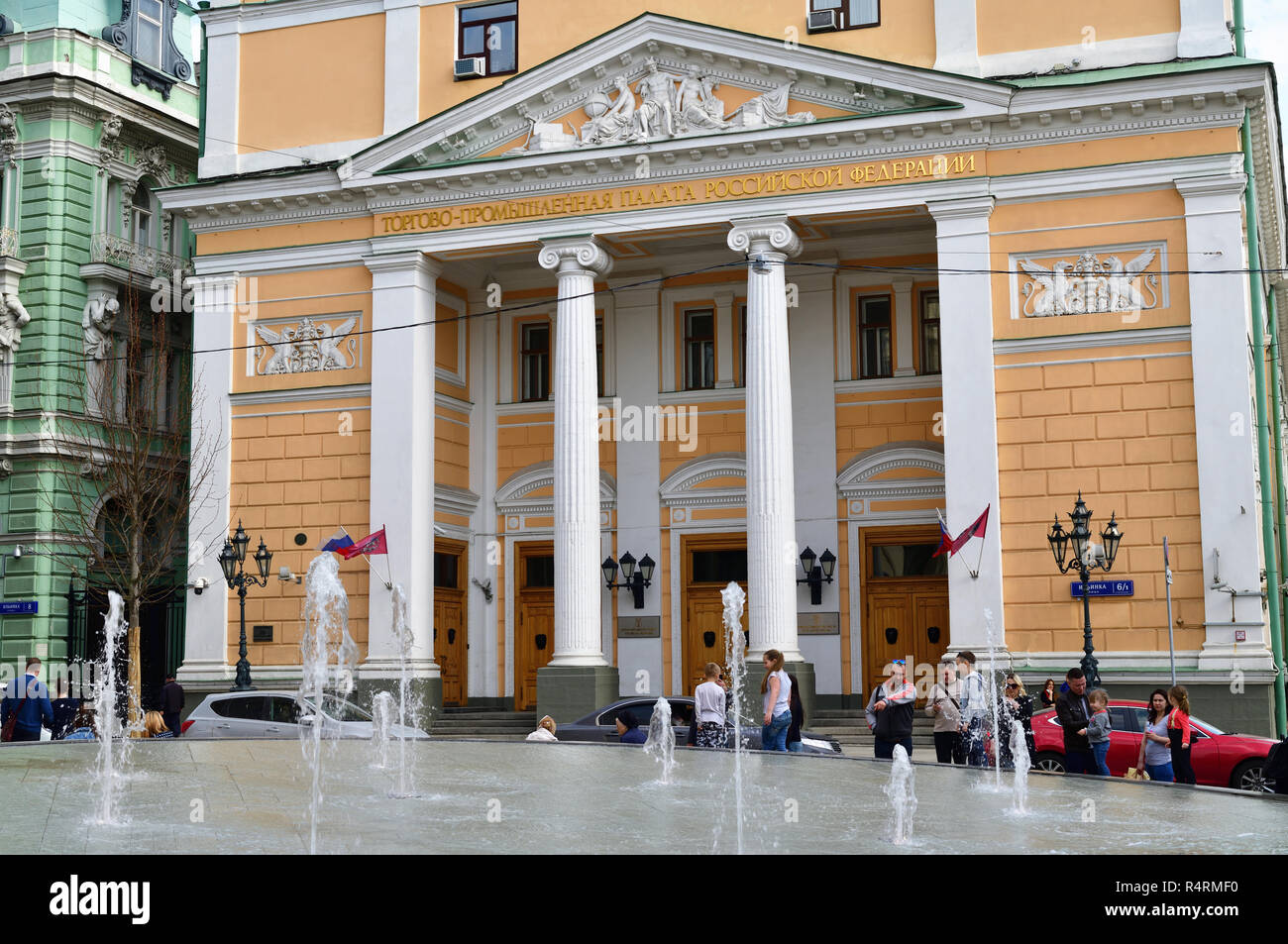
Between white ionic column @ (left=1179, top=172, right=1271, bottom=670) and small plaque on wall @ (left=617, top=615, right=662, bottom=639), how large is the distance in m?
10.0

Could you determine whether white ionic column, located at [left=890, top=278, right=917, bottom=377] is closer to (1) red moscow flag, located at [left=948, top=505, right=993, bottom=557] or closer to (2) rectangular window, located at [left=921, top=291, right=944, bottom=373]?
Result: (2) rectangular window, located at [left=921, top=291, right=944, bottom=373]

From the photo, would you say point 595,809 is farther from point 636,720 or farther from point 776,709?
point 636,720

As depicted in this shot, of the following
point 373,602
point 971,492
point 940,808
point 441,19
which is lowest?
point 940,808

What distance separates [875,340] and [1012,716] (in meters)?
13.7

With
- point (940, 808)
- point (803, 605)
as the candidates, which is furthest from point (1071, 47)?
point (940, 808)

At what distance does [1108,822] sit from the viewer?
11.4 metres

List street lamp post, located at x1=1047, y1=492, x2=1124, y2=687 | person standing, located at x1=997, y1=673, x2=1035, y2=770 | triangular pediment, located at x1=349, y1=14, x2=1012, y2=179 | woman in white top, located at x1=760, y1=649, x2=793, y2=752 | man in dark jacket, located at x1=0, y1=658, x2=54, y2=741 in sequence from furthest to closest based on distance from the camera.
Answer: triangular pediment, located at x1=349, y1=14, x2=1012, y2=179, street lamp post, located at x1=1047, y1=492, x2=1124, y2=687, man in dark jacket, located at x1=0, y1=658, x2=54, y2=741, woman in white top, located at x1=760, y1=649, x2=793, y2=752, person standing, located at x1=997, y1=673, x2=1035, y2=770

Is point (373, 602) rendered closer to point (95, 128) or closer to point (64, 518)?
point (64, 518)

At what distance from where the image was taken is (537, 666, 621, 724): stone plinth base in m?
27.8

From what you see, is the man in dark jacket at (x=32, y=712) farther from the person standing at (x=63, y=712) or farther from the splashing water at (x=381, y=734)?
the person standing at (x=63, y=712)

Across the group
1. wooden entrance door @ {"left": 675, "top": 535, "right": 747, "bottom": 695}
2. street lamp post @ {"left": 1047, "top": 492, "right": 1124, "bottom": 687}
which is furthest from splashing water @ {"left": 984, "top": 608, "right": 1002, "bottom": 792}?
wooden entrance door @ {"left": 675, "top": 535, "right": 747, "bottom": 695}

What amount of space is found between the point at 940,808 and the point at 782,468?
50.3 ft

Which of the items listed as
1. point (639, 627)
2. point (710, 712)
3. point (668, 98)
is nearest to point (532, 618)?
point (639, 627)

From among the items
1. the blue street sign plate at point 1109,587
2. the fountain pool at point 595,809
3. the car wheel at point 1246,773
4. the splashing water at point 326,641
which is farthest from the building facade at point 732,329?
the fountain pool at point 595,809
